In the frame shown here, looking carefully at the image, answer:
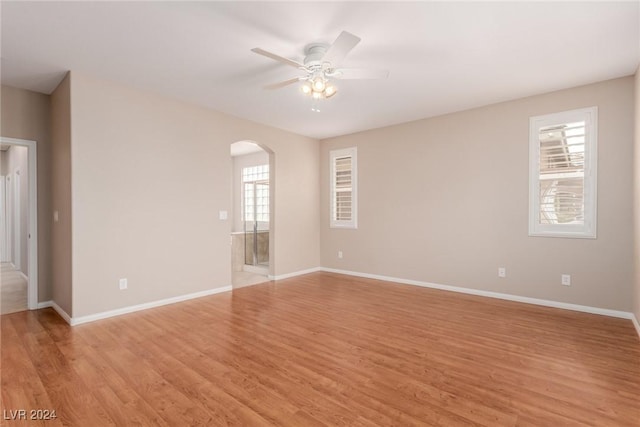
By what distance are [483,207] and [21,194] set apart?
7872 mm

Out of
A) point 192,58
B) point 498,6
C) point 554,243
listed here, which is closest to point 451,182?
point 554,243

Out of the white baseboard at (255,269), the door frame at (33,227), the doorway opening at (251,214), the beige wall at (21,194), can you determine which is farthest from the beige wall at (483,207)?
the beige wall at (21,194)

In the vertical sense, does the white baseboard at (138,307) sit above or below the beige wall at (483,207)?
below

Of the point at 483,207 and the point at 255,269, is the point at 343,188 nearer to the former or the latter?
the point at 255,269

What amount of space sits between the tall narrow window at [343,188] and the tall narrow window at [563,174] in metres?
2.93

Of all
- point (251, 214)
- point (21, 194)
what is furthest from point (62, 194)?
point (251, 214)

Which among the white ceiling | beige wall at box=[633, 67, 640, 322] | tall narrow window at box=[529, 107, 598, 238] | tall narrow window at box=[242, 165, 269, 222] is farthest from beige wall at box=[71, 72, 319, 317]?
beige wall at box=[633, 67, 640, 322]

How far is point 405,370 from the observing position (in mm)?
2496

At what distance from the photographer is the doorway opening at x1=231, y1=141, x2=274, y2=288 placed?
5.97m

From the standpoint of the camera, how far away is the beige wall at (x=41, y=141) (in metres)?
3.96

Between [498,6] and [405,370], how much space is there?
112 inches

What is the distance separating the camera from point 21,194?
5.76 m

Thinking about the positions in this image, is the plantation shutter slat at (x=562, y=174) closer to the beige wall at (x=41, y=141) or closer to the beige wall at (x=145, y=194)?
the beige wall at (x=145, y=194)

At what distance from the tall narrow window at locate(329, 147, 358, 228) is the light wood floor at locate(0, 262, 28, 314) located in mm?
4964
